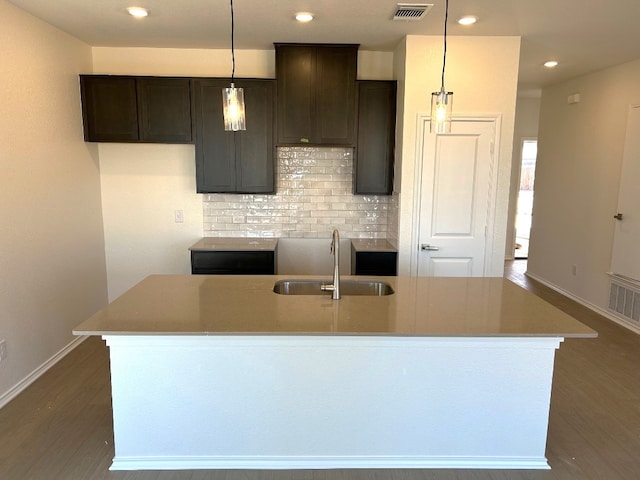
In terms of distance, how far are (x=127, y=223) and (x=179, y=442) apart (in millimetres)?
2746

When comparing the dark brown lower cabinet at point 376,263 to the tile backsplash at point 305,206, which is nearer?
the dark brown lower cabinet at point 376,263

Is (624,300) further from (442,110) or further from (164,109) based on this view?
(164,109)

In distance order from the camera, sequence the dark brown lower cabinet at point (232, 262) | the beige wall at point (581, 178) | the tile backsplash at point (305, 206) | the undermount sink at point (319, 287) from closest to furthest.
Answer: the undermount sink at point (319, 287), the dark brown lower cabinet at point (232, 262), the tile backsplash at point (305, 206), the beige wall at point (581, 178)

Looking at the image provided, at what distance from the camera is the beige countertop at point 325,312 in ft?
6.55

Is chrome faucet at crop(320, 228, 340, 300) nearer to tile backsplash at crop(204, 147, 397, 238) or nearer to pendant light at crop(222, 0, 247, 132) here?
pendant light at crop(222, 0, 247, 132)

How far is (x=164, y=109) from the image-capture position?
3.96 m

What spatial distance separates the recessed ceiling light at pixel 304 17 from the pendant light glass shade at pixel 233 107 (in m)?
1.26

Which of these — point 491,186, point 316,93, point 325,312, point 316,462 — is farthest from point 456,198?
point 316,462

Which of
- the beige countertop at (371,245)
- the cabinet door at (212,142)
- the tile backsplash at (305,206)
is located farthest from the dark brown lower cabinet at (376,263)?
the cabinet door at (212,142)

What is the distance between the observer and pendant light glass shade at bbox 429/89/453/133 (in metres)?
2.30

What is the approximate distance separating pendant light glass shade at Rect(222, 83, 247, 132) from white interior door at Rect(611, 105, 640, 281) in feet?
13.1

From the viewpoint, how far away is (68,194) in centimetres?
373

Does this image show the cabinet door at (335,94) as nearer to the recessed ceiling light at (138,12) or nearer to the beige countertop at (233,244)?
the beige countertop at (233,244)

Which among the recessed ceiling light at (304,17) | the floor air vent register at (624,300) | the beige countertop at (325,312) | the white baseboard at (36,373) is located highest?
the recessed ceiling light at (304,17)
